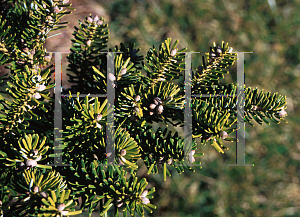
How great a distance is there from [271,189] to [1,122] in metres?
1.00

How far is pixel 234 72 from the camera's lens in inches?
43.5

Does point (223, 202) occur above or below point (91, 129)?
below

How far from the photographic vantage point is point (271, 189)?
1028mm

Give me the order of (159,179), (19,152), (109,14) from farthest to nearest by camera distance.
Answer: (109,14) → (159,179) → (19,152)

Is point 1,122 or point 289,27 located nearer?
point 1,122

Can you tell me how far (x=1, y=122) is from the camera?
0.32 meters

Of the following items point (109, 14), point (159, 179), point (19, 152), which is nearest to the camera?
point (19, 152)

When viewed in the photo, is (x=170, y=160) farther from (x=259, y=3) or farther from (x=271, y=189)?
(x=259, y=3)

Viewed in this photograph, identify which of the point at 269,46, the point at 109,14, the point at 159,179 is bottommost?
the point at 159,179

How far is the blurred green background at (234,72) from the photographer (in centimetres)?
100

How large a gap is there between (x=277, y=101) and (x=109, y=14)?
3.05 ft

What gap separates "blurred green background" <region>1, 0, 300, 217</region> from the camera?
100cm

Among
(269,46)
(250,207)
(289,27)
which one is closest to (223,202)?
(250,207)

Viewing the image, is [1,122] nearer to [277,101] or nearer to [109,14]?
[277,101]
